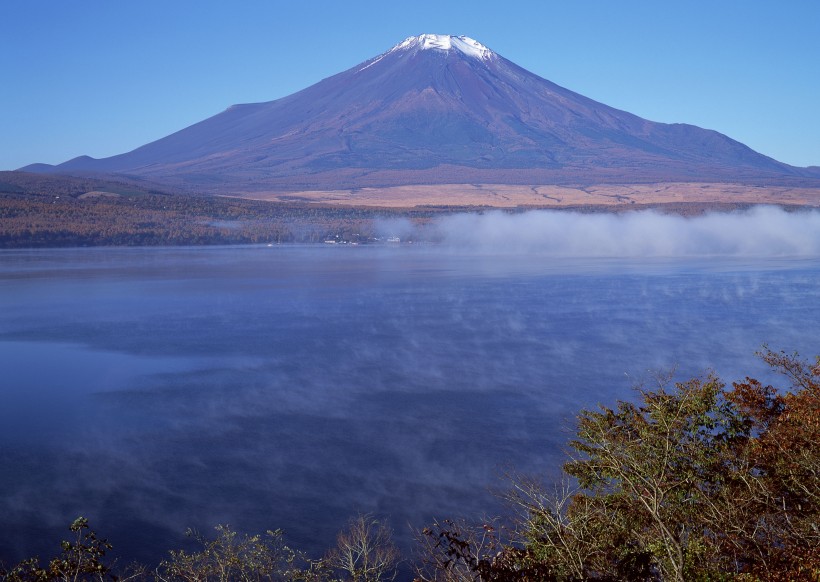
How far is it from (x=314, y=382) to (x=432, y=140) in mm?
94413

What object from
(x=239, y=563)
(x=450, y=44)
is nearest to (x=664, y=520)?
(x=239, y=563)

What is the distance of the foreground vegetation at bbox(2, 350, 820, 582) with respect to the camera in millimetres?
5730

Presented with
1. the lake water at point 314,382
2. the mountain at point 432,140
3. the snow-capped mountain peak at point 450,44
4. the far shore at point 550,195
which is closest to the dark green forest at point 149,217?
the far shore at point 550,195

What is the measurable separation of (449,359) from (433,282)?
17.6 m

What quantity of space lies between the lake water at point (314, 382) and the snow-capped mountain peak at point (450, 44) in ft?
284

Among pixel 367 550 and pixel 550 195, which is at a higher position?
pixel 550 195

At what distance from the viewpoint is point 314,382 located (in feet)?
57.6

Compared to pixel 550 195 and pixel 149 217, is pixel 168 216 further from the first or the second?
pixel 550 195

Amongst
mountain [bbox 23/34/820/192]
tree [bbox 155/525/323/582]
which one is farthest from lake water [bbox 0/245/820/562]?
mountain [bbox 23/34/820/192]

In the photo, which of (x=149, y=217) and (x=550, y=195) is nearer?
(x=149, y=217)

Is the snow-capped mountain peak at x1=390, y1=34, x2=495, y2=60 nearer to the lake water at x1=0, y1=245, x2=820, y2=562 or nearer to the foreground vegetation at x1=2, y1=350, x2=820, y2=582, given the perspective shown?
the lake water at x1=0, y1=245, x2=820, y2=562

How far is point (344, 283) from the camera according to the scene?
122 ft

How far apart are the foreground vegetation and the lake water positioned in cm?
207

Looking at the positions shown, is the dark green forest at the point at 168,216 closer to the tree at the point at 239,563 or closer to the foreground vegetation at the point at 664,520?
the tree at the point at 239,563
